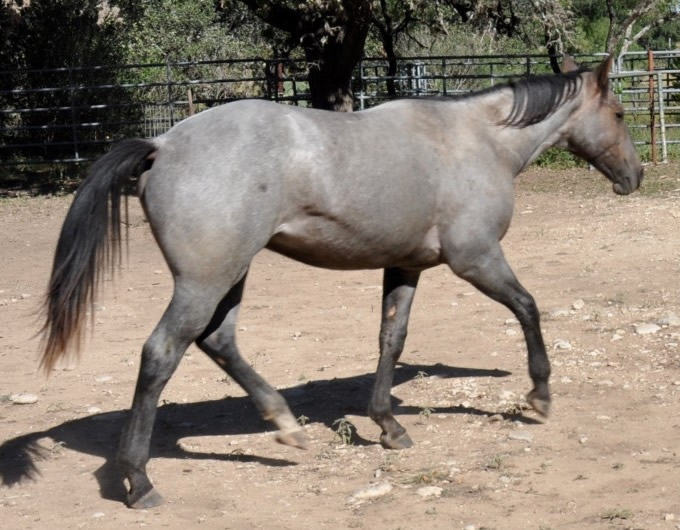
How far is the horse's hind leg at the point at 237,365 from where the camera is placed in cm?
493

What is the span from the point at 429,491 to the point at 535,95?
84.7 inches

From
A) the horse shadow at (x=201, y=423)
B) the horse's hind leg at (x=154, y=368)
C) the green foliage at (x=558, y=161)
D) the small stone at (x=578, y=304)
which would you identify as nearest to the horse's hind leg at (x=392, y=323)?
the horse shadow at (x=201, y=423)

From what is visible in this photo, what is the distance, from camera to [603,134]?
5691 millimetres

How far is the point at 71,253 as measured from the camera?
452 centimetres

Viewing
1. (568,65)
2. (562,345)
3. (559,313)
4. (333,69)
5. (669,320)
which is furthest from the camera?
(333,69)

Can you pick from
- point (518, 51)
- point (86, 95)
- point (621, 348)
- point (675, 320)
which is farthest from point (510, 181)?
point (518, 51)

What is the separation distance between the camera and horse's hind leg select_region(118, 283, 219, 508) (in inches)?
175

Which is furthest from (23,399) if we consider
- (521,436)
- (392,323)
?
(521,436)

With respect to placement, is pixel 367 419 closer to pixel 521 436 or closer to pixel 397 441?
pixel 397 441

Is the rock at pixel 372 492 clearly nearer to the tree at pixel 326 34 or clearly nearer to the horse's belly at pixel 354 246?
the horse's belly at pixel 354 246

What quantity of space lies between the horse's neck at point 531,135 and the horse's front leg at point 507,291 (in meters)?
0.55

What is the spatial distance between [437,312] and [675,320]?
1.68 m

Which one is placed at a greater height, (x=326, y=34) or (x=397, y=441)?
(x=326, y=34)

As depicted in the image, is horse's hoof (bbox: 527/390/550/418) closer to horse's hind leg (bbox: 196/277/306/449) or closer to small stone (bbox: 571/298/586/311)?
horse's hind leg (bbox: 196/277/306/449)
